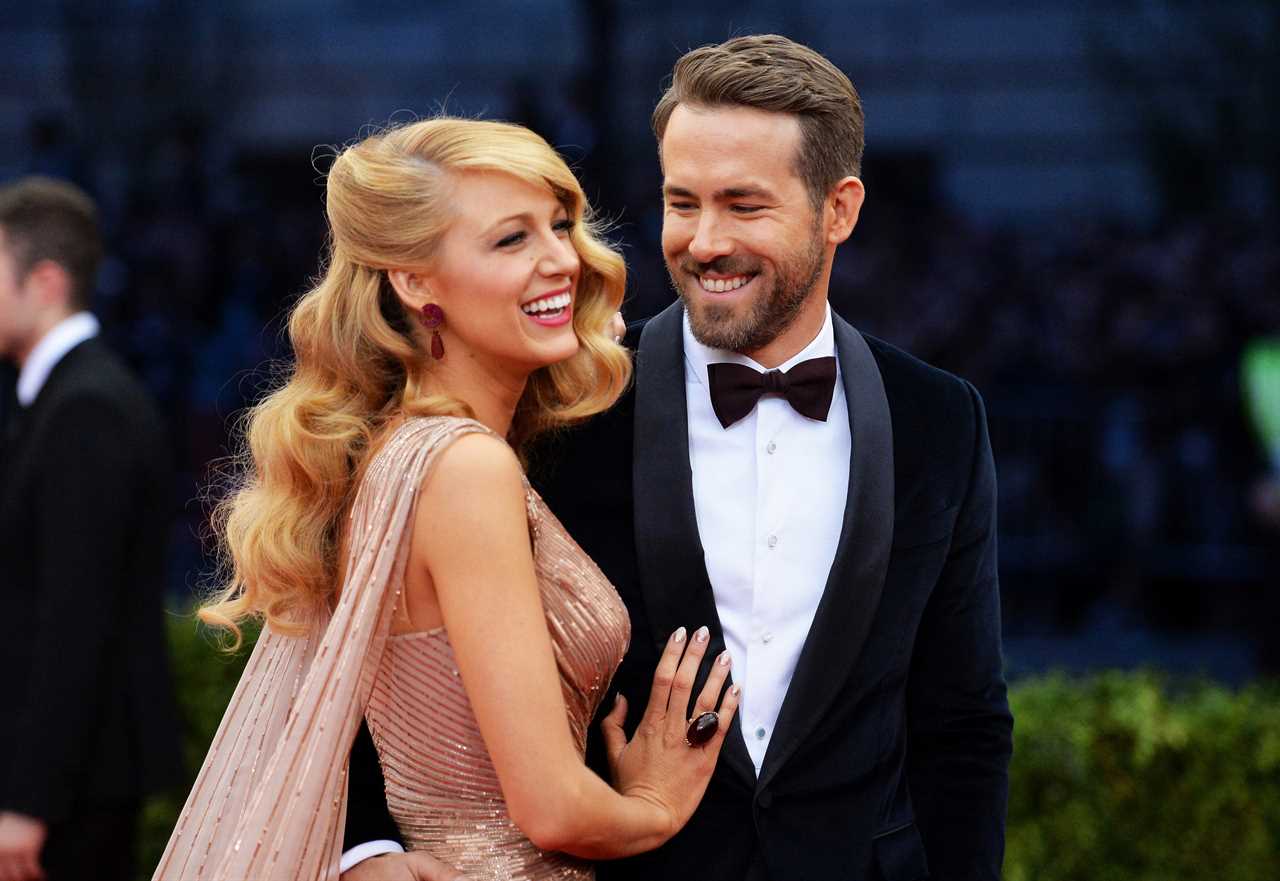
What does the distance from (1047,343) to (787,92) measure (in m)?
5.46

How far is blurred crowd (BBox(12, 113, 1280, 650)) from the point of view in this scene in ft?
25.2

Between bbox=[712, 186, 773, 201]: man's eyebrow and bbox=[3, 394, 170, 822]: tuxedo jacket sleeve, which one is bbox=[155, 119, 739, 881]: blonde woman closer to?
bbox=[712, 186, 773, 201]: man's eyebrow

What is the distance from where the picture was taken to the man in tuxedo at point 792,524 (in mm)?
2689

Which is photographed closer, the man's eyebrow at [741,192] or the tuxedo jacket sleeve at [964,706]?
the man's eyebrow at [741,192]

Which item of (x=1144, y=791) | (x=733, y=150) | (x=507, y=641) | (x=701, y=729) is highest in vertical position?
(x=733, y=150)

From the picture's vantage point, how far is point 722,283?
8.99ft

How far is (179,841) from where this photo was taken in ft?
8.49

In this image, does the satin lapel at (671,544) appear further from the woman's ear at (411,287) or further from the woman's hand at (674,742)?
the woman's ear at (411,287)

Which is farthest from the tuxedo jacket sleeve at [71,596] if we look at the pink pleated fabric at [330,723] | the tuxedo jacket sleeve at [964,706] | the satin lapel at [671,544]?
the tuxedo jacket sleeve at [964,706]

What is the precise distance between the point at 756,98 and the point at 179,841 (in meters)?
1.41

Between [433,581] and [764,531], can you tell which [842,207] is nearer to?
[764,531]

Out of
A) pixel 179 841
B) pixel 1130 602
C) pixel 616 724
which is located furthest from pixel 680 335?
pixel 1130 602

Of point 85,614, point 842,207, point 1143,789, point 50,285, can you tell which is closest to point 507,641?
point 842,207

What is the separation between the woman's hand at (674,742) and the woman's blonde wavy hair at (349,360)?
499mm
